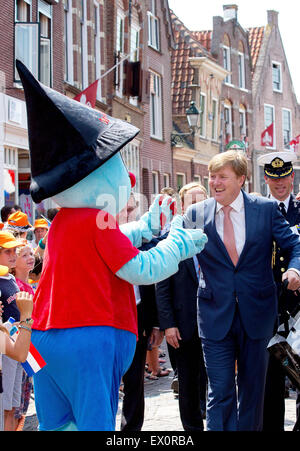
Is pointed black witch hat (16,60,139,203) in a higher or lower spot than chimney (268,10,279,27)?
lower

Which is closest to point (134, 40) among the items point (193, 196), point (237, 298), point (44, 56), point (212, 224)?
point (44, 56)

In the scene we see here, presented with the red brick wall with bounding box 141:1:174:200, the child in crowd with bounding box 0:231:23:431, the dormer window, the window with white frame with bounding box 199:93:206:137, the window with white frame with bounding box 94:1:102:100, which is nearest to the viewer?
the child in crowd with bounding box 0:231:23:431

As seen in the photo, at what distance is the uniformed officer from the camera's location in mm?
5309

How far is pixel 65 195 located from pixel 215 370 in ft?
5.48

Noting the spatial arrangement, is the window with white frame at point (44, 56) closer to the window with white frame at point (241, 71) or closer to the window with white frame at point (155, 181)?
the window with white frame at point (155, 181)

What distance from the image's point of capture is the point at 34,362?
3682mm

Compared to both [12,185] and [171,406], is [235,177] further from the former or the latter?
[12,185]

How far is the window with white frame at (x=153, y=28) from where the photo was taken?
25.7 m

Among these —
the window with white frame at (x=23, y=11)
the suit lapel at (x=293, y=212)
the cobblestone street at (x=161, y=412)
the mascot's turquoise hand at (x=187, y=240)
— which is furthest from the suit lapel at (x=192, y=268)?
the window with white frame at (x=23, y=11)

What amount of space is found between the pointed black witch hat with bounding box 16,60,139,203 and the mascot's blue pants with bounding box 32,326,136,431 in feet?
2.34

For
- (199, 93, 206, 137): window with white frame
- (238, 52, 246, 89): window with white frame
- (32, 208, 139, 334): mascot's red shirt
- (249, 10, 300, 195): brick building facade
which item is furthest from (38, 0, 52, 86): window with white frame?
(249, 10, 300, 195): brick building facade

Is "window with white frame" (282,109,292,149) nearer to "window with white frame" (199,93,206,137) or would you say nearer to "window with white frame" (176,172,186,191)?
"window with white frame" (199,93,206,137)

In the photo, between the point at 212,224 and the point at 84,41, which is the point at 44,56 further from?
the point at 212,224
